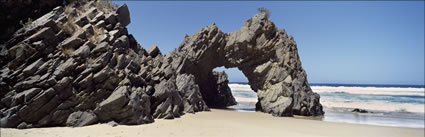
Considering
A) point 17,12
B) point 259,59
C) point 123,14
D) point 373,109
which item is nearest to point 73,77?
point 17,12

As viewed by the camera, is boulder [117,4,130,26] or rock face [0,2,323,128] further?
boulder [117,4,130,26]

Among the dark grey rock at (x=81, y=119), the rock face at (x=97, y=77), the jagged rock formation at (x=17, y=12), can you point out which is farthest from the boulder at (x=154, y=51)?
the dark grey rock at (x=81, y=119)

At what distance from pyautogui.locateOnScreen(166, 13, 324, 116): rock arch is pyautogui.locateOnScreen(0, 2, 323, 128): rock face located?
0.11 meters

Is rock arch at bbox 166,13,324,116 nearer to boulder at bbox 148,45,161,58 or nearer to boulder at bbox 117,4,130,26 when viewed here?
boulder at bbox 148,45,161,58

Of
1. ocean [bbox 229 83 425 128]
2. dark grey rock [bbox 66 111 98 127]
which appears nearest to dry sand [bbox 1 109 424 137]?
dark grey rock [bbox 66 111 98 127]

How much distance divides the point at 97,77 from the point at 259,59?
14.8 m

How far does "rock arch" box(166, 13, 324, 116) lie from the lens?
2198 cm

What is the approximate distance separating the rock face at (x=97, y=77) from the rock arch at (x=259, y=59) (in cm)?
11

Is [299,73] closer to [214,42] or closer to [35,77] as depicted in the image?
[214,42]

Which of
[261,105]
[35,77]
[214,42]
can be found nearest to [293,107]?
[261,105]

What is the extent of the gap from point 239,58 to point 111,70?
43.4ft

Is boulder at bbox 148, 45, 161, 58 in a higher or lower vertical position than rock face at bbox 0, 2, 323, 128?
higher

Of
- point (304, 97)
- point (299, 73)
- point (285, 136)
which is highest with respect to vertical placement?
point (299, 73)

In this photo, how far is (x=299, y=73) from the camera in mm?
23312
